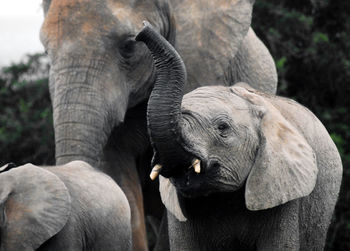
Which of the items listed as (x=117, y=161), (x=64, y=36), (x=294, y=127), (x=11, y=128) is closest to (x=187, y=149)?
(x=294, y=127)

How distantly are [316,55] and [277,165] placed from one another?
637cm

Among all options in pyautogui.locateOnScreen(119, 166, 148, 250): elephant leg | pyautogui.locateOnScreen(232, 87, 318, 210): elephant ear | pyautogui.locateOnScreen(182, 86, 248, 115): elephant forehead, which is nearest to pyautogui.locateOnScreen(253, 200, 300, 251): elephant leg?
pyautogui.locateOnScreen(232, 87, 318, 210): elephant ear

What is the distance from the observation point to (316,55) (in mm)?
11789

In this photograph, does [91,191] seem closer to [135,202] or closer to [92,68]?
[92,68]

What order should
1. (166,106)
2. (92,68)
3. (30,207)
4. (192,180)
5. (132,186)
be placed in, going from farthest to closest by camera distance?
(132,186)
(92,68)
(30,207)
(192,180)
(166,106)

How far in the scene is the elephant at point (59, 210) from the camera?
5.54 meters

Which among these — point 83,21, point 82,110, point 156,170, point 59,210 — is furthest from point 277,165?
point 83,21

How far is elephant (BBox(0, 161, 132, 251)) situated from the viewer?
5.54 meters

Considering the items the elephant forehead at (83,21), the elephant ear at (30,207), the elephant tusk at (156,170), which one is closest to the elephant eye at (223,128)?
the elephant tusk at (156,170)

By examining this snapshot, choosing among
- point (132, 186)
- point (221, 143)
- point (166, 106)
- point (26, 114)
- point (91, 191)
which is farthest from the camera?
point (26, 114)

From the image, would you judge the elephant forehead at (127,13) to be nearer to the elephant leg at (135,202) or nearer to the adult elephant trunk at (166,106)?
the elephant leg at (135,202)

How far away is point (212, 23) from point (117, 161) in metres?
1.08

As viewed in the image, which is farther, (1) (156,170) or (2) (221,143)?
(2) (221,143)

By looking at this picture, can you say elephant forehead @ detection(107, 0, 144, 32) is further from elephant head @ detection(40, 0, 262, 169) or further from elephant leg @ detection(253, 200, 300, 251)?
elephant leg @ detection(253, 200, 300, 251)
